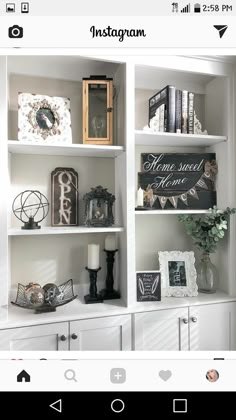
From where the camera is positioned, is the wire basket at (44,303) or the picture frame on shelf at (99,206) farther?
the picture frame on shelf at (99,206)

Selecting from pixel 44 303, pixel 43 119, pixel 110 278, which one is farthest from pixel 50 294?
pixel 43 119

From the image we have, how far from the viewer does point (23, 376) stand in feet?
1.21

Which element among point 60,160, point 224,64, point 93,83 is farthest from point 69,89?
point 224,64

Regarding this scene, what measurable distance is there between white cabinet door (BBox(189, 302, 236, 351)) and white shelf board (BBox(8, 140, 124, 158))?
70 centimetres

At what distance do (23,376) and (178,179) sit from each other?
3.36 ft

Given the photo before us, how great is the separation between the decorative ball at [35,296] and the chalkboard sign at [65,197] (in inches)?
11.2

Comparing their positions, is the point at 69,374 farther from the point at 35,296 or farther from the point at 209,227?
the point at 209,227

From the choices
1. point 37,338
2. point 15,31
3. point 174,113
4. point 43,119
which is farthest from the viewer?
point 174,113

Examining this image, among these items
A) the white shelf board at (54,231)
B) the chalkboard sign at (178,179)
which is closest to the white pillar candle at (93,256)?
the white shelf board at (54,231)

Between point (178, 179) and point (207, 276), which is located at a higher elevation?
point (178, 179)

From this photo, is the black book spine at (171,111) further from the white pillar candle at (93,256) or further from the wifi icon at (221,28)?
the wifi icon at (221,28)

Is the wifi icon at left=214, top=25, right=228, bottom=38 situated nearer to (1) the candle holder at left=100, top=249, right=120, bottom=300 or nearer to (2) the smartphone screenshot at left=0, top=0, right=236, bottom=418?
(2) the smartphone screenshot at left=0, top=0, right=236, bottom=418

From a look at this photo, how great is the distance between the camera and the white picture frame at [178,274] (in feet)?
3.92
